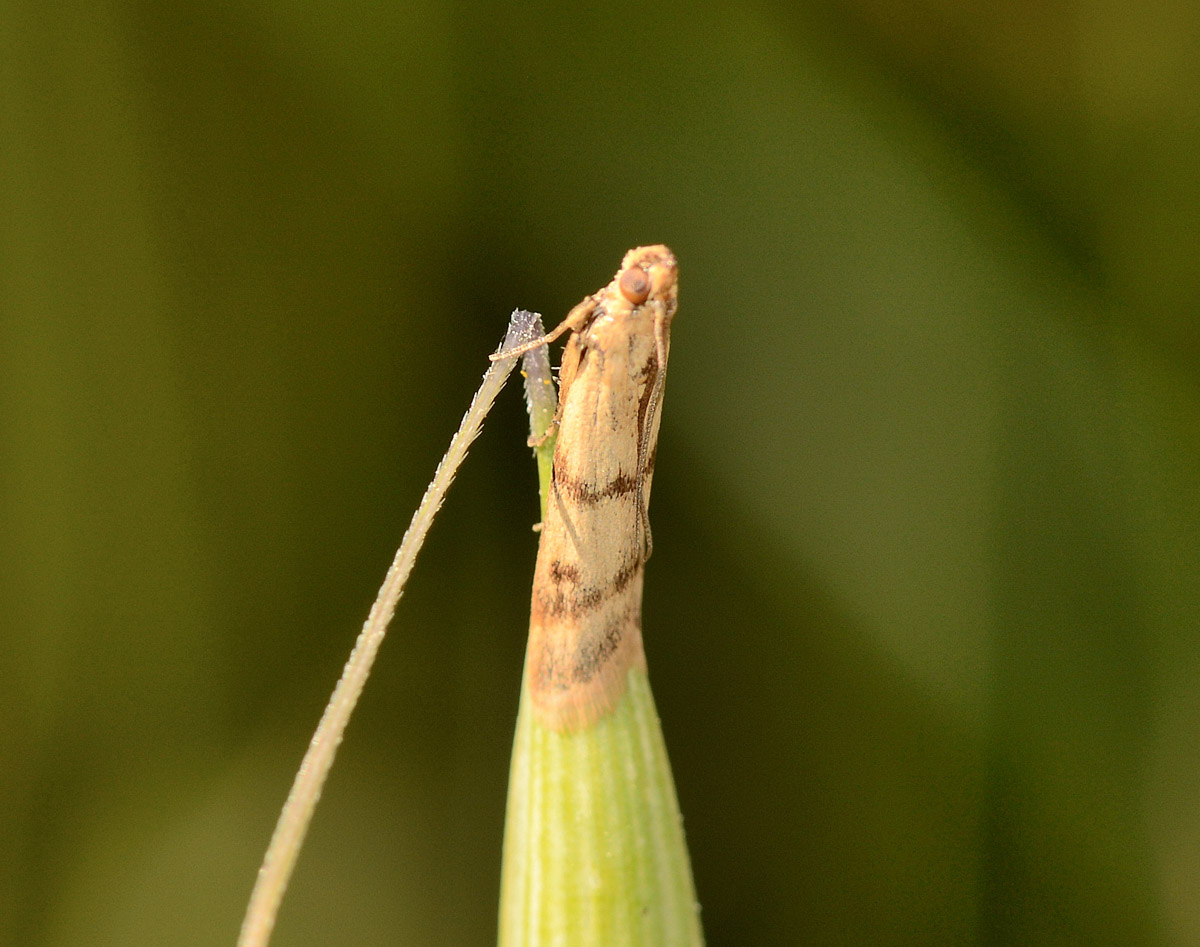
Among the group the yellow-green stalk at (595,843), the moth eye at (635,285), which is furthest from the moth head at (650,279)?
the yellow-green stalk at (595,843)

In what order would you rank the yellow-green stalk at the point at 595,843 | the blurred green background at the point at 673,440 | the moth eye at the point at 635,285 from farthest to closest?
the blurred green background at the point at 673,440, the moth eye at the point at 635,285, the yellow-green stalk at the point at 595,843

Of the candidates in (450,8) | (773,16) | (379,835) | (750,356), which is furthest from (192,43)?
(379,835)

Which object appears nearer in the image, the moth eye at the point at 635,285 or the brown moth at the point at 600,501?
the brown moth at the point at 600,501

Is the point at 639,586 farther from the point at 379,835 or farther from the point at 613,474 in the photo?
the point at 379,835

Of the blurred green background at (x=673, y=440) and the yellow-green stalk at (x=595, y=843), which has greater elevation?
the blurred green background at (x=673, y=440)

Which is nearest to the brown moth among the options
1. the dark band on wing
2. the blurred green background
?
the dark band on wing

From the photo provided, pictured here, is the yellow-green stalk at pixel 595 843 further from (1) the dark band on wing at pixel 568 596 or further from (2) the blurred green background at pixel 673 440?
(2) the blurred green background at pixel 673 440
